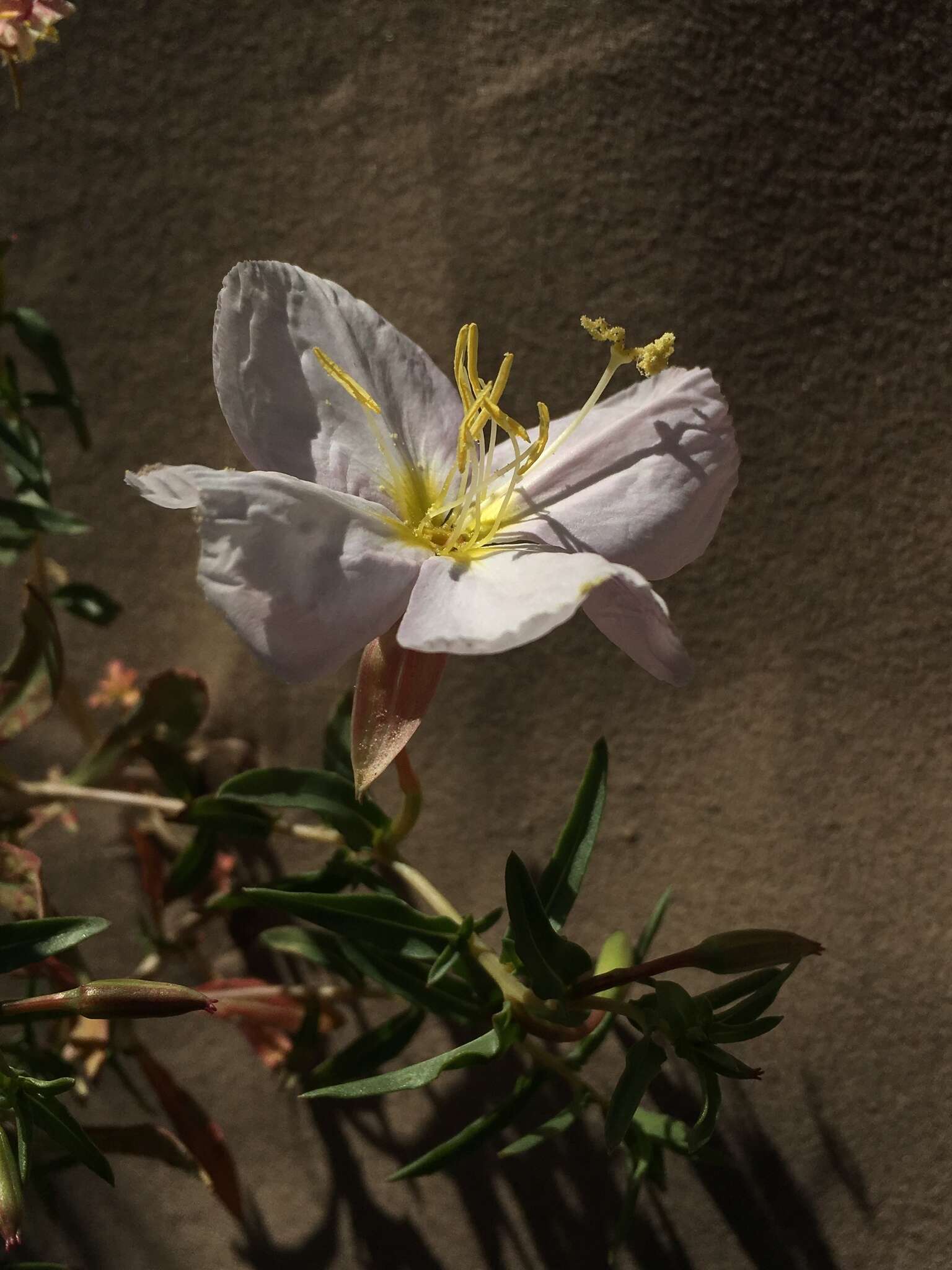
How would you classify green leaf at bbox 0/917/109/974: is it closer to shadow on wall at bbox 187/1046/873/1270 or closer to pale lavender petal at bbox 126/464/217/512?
pale lavender petal at bbox 126/464/217/512

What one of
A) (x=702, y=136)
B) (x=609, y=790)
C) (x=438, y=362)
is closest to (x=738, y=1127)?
A: (x=609, y=790)

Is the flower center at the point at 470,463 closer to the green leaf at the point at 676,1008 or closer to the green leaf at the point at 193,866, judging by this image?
the green leaf at the point at 676,1008

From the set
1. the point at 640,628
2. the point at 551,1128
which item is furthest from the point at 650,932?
the point at 640,628

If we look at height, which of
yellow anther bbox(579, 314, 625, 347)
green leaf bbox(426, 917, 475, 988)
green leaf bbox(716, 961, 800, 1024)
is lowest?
green leaf bbox(716, 961, 800, 1024)

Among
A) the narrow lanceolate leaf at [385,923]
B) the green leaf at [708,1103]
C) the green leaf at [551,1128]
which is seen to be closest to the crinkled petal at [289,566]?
the narrow lanceolate leaf at [385,923]

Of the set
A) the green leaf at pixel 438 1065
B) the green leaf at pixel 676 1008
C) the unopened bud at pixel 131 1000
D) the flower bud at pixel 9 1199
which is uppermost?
the unopened bud at pixel 131 1000

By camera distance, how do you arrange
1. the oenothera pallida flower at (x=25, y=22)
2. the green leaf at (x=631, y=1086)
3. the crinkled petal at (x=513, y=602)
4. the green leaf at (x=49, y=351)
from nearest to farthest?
1. the crinkled petal at (x=513, y=602)
2. the green leaf at (x=631, y=1086)
3. the oenothera pallida flower at (x=25, y=22)
4. the green leaf at (x=49, y=351)

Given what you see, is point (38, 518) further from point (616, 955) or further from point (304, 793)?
point (616, 955)

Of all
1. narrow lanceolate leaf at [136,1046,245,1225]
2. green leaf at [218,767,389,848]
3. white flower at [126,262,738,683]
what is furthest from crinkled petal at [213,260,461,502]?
narrow lanceolate leaf at [136,1046,245,1225]
